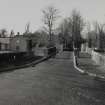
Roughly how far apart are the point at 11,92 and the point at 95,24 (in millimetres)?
81741

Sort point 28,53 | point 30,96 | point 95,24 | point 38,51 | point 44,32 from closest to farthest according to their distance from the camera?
point 30,96, point 28,53, point 38,51, point 44,32, point 95,24

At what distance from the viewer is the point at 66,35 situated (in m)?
77.8

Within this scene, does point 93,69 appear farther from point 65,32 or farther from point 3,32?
point 3,32

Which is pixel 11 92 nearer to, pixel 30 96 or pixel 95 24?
pixel 30 96

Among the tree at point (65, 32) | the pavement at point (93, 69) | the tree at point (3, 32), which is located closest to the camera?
the pavement at point (93, 69)

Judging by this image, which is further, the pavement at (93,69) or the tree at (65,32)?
the tree at (65,32)

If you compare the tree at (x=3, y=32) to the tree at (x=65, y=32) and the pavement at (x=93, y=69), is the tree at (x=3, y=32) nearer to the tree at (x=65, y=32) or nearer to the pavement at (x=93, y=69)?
the tree at (x=65, y=32)

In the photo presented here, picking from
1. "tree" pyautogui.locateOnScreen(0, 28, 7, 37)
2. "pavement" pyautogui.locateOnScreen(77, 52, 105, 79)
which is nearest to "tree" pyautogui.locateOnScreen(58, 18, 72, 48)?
"tree" pyautogui.locateOnScreen(0, 28, 7, 37)

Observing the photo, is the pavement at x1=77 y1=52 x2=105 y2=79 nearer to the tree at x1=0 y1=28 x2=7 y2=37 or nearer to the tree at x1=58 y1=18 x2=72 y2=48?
the tree at x1=58 y1=18 x2=72 y2=48

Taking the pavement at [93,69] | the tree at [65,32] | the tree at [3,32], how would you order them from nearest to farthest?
the pavement at [93,69]
the tree at [65,32]
the tree at [3,32]

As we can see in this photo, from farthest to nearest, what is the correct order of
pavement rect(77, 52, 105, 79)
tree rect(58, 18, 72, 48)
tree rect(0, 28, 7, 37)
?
1. tree rect(0, 28, 7, 37)
2. tree rect(58, 18, 72, 48)
3. pavement rect(77, 52, 105, 79)

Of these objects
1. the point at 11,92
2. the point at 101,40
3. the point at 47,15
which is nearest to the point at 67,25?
the point at 101,40

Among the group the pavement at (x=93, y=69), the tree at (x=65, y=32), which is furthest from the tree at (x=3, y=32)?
the pavement at (x=93, y=69)

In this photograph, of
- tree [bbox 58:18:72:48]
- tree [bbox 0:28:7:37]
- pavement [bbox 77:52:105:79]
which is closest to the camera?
pavement [bbox 77:52:105:79]
